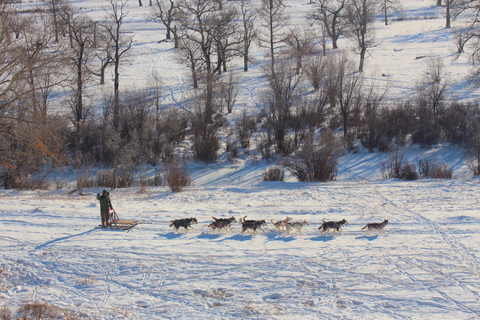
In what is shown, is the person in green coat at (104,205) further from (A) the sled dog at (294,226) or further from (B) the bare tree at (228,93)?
(B) the bare tree at (228,93)

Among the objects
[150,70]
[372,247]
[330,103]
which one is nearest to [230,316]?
[372,247]

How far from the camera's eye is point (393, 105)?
88.9ft

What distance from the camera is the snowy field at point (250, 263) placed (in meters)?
6.21

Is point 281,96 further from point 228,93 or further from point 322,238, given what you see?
point 322,238

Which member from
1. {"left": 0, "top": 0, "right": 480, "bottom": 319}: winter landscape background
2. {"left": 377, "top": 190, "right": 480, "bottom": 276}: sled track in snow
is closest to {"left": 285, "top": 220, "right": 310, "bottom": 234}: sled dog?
{"left": 0, "top": 0, "right": 480, "bottom": 319}: winter landscape background

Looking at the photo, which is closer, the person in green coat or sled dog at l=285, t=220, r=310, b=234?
sled dog at l=285, t=220, r=310, b=234

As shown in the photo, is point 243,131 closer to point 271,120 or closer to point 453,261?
point 271,120

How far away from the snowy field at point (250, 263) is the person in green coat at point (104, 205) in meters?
0.31

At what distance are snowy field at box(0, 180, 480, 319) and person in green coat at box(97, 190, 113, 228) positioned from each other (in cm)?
31

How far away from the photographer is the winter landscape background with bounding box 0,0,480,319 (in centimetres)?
626

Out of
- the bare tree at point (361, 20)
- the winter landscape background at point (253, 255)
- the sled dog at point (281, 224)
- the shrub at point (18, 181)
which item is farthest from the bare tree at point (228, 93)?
the sled dog at point (281, 224)

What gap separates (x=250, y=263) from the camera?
7578mm

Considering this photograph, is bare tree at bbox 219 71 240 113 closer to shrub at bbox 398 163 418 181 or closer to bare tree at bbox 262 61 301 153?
bare tree at bbox 262 61 301 153

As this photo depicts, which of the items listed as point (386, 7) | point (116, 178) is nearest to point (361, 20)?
point (386, 7)
